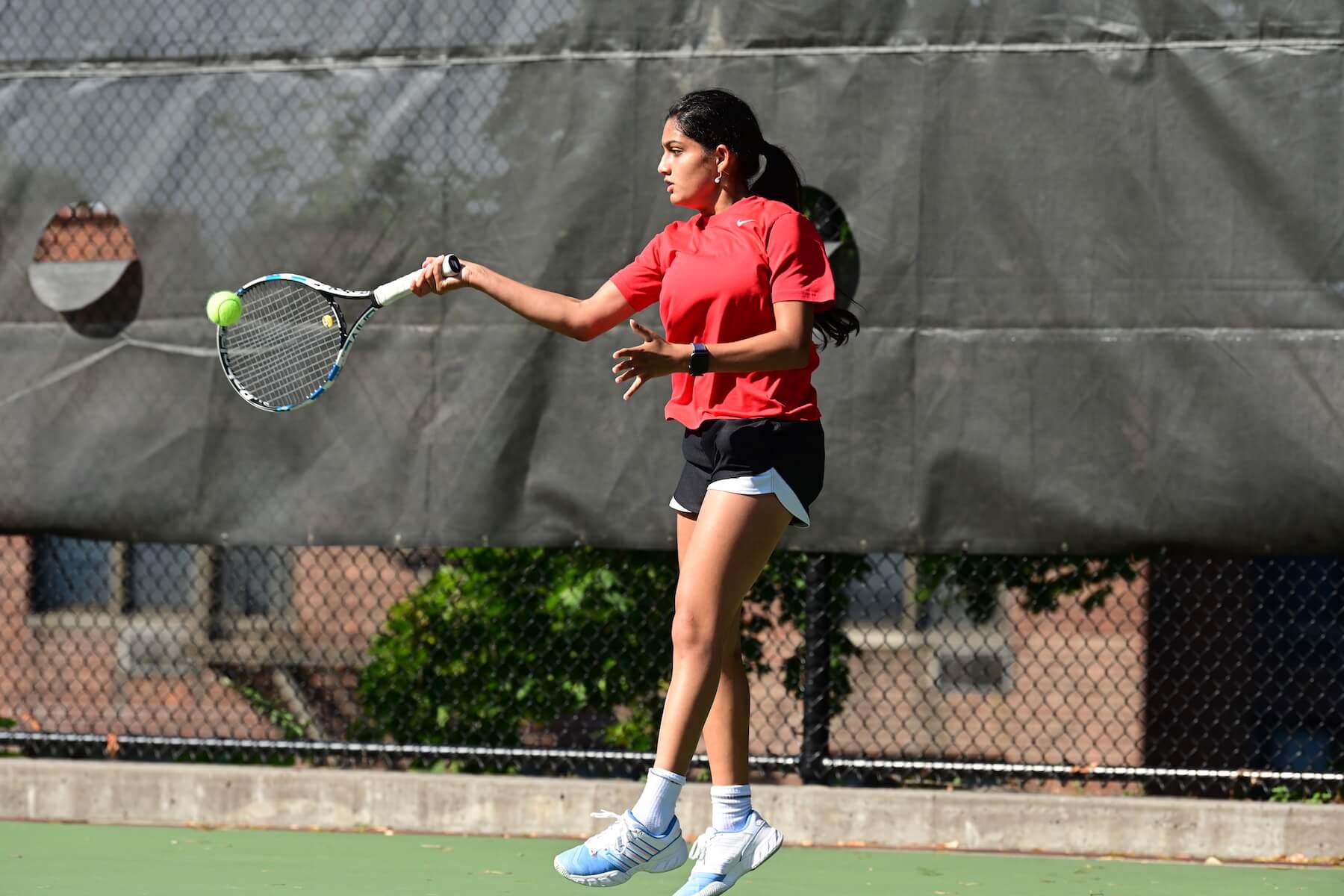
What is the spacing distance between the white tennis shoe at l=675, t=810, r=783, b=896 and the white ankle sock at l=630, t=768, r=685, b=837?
0.17 m

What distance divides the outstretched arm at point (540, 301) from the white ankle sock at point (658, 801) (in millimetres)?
1020

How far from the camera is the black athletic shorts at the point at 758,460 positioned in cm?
374

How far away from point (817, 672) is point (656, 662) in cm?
115

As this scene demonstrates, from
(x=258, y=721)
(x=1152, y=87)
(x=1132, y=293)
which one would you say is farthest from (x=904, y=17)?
(x=258, y=721)

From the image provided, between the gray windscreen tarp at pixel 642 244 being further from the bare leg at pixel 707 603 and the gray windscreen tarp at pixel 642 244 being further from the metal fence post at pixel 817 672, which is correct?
the bare leg at pixel 707 603

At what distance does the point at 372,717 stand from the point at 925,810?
2604mm

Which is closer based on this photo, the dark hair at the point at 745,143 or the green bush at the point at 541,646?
the dark hair at the point at 745,143

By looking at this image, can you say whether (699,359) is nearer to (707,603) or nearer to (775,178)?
(707,603)

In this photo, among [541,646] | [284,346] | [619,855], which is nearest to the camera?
[619,855]

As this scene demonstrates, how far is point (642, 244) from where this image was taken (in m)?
5.40

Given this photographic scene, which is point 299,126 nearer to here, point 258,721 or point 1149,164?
point 1149,164

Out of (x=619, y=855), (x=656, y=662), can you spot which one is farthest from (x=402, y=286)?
(x=656, y=662)

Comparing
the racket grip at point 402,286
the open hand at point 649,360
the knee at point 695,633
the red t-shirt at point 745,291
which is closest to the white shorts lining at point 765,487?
the red t-shirt at point 745,291

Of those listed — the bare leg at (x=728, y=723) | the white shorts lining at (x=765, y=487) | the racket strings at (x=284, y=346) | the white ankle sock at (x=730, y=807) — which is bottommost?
the white ankle sock at (x=730, y=807)
